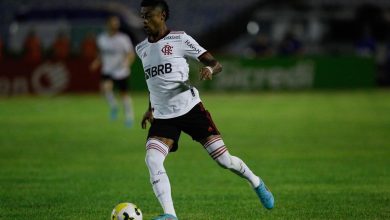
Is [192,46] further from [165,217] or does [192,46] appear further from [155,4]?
[165,217]

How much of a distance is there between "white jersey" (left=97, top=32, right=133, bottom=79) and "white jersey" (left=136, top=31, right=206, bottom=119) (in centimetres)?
1490

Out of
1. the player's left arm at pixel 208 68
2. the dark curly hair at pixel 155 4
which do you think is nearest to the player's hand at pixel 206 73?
the player's left arm at pixel 208 68

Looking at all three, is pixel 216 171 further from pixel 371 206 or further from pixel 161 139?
pixel 161 139

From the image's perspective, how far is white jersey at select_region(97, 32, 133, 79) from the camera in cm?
2384

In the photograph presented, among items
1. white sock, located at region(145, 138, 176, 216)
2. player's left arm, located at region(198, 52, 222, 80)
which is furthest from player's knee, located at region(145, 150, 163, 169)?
player's left arm, located at region(198, 52, 222, 80)

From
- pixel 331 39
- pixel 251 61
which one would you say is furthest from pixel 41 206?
pixel 331 39

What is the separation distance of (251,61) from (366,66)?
16.4ft

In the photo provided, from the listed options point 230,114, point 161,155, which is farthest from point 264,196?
point 230,114

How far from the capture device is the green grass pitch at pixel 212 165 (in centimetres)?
977

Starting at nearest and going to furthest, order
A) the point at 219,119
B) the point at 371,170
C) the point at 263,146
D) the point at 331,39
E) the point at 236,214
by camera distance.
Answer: the point at 236,214 < the point at 371,170 < the point at 263,146 < the point at 219,119 < the point at 331,39

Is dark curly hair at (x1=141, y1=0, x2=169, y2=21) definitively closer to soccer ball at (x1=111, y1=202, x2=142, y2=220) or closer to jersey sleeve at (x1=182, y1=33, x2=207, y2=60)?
jersey sleeve at (x1=182, y1=33, x2=207, y2=60)

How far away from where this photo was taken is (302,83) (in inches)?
1412

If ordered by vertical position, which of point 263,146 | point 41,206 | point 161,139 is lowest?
point 263,146

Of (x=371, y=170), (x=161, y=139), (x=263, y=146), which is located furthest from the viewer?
(x=263, y=146)
